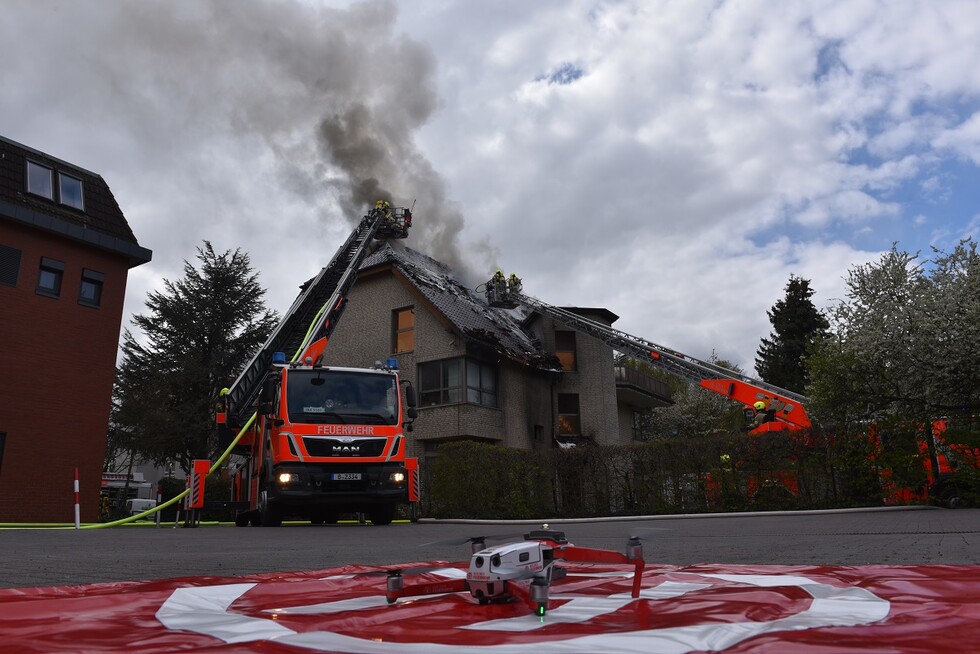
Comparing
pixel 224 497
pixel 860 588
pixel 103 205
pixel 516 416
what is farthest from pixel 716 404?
pixel 860 588

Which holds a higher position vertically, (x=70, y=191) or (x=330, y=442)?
(x=70, y=191)

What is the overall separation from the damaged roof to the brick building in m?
7.95

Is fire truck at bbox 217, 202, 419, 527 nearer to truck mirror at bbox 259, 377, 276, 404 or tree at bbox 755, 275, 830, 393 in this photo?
truck mirror at bbox 259, 377, 276, 404

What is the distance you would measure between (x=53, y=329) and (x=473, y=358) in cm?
1287

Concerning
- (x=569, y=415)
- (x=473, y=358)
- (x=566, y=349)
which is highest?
(x=566, y=349)

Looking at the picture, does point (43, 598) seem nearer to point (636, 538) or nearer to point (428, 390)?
point (636, 538)

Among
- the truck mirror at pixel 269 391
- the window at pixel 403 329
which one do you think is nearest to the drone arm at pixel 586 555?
the truck mirror at pixel 269 391

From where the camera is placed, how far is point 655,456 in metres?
16.7

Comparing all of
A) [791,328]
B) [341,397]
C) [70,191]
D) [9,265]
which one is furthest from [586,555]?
[791,328]

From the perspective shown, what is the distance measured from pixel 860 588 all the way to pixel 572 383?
91.2 ft

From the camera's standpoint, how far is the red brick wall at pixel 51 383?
17781mm

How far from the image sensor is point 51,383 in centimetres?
1875

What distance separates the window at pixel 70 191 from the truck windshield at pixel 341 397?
1240 cm

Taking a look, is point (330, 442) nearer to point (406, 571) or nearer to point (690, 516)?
point (690, 516)
